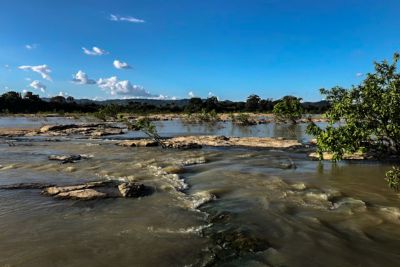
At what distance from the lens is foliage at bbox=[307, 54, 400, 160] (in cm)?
1415

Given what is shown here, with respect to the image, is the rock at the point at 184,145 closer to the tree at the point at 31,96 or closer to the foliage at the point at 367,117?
the foliage at the point at 367,117

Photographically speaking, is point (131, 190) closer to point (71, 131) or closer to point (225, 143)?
point (225, 143)

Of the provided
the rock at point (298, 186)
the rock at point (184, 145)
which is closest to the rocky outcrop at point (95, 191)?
the rock at point (298, 186)

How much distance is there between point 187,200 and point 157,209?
132 cm

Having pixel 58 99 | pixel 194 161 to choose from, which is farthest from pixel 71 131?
pixel 58 99

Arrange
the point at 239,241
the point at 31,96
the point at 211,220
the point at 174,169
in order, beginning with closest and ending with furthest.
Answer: the point at 239,241, the point at 211,220, the point at 174,169, the point at 31,96

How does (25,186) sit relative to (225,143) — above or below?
below

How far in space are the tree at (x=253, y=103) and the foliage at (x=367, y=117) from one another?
355ft

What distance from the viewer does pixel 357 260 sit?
7867 mm

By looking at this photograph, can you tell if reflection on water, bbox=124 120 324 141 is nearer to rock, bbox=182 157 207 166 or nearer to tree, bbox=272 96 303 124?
tree, bbox=272 96 303 124

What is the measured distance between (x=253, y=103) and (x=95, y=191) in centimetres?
11644

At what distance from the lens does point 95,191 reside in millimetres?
12805

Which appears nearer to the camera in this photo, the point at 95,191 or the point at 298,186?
the point at 95,191

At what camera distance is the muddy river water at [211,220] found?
8062 millimetres
